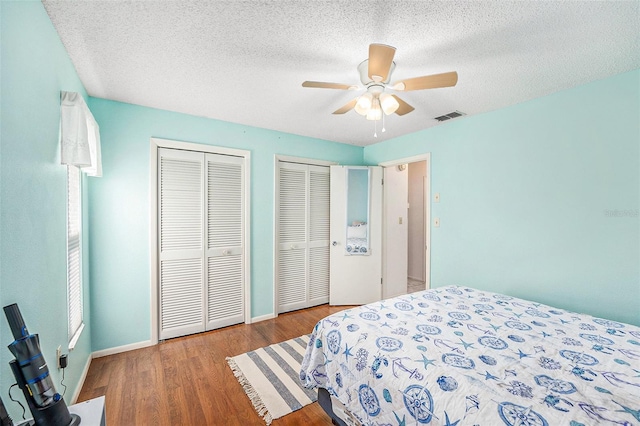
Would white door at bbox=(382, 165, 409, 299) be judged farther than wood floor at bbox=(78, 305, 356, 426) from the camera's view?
Yes

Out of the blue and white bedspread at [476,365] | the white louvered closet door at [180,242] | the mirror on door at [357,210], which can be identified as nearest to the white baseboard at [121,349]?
the white louvered closet door at [180,242]

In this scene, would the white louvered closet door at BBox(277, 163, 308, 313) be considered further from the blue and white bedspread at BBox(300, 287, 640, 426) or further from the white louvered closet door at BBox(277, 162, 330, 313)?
the blue and white bedspread at BBox(300, 287, 640, 426)

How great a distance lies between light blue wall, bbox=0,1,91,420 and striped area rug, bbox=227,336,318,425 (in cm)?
120

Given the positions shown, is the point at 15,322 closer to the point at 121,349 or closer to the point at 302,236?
the point at 121,349

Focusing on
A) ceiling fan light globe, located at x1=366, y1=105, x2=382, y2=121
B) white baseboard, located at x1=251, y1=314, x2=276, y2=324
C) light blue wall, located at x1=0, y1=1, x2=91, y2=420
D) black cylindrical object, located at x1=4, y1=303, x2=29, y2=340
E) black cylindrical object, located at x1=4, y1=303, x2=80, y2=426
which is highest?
ceiling fan light globe, located at x1=366, y1=105, x2=382, y2=121

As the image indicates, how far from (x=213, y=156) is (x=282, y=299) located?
208 centimetres

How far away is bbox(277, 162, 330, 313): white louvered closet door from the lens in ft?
12.0

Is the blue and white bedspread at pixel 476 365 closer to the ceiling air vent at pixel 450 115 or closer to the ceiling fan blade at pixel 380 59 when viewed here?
the ceiling fan blade at pixel 380 59

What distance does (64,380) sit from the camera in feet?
5.64

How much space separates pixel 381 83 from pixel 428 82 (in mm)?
295

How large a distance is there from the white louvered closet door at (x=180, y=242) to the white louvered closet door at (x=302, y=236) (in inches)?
39.6

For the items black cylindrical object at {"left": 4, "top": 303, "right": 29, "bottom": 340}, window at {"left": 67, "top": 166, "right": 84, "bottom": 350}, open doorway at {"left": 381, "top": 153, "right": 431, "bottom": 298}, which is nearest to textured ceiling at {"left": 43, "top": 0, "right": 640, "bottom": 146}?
window at {"left": 67, "top": 166, "right": 84, "bottom": 350}

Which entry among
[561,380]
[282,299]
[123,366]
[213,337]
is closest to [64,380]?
[123,366]

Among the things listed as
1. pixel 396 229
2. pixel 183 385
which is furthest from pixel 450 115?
pixel 183 385
